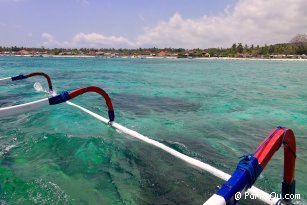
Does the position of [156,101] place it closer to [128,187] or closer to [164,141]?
[164,141]

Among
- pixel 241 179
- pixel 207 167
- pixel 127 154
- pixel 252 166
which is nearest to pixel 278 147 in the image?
pixel 252 166

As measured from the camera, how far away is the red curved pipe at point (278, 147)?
3.46 m

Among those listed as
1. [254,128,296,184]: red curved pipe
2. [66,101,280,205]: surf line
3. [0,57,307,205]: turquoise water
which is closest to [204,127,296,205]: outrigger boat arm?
[254,128,296,184]: red curved pipe

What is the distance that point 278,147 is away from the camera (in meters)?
3.75

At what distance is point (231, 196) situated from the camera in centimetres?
289

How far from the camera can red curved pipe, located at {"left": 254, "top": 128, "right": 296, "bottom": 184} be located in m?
3.46

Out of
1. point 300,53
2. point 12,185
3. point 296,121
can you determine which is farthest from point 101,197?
point 300,53

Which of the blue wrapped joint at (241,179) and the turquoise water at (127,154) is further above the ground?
the blue wrapped joint at (241,179)

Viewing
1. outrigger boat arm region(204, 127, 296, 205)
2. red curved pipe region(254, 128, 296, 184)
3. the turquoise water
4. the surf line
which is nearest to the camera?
outrigger boat arm region(204, 127, 296, 205)

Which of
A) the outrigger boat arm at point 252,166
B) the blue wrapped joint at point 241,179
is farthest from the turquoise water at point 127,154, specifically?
the blue wrapped joint at point 241,179

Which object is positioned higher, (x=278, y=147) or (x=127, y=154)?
(x=278, y=147)

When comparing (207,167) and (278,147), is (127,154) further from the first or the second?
(278,147)

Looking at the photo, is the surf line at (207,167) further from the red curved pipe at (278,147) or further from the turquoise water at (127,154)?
the red curved pipe at (278,147)

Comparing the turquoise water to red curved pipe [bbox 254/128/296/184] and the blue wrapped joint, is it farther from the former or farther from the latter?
the blue wrapped joint
